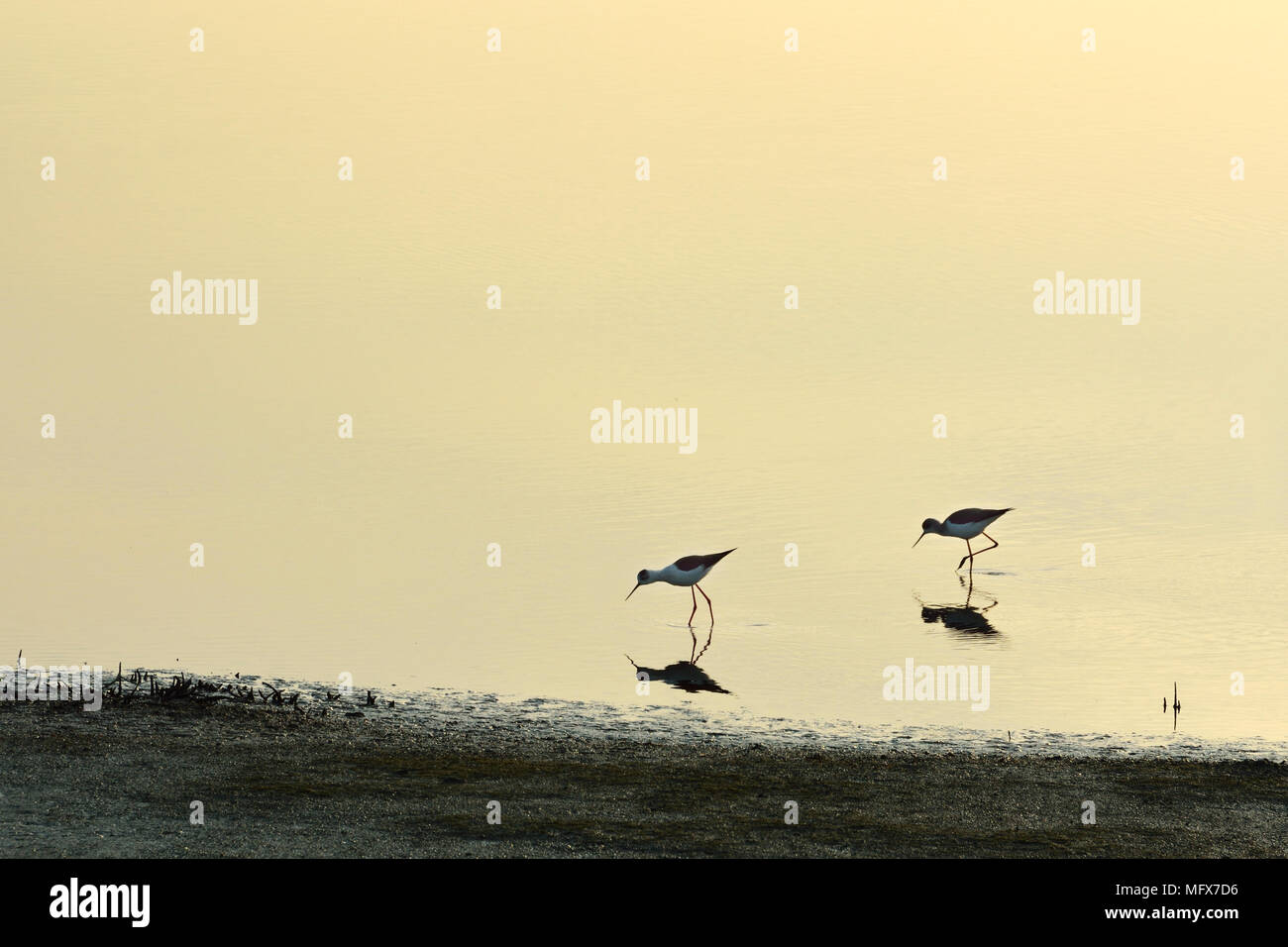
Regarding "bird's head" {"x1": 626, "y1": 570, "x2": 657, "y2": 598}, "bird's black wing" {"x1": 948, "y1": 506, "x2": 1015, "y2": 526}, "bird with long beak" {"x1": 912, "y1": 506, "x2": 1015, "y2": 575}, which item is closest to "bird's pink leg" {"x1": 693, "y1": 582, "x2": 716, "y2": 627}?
"bird's head" {"x1": 626, "y1": 570, "x2": 657, "y2": 598}

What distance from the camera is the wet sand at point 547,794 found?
10.6m

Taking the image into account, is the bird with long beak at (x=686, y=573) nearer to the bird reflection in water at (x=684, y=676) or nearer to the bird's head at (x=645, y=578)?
the bird's head at (x=645, y=578)

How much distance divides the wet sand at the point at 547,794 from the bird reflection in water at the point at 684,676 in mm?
1966

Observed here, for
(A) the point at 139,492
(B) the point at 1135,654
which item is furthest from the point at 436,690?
(A) the point at 139,492

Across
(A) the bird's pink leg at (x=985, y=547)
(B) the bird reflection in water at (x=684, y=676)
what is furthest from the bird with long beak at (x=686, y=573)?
(A) the bird's pink leg at (x=985, y=547)

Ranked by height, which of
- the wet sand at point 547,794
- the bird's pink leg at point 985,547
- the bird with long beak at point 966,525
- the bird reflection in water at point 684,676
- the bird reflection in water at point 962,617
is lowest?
the wet sand at point 547,794

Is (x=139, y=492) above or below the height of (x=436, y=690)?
above

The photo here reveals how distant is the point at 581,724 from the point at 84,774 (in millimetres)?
4312

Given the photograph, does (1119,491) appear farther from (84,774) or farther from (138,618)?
(84,774)

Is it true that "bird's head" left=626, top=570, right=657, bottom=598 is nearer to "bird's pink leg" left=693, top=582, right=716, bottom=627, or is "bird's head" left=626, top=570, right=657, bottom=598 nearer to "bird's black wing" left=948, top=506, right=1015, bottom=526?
"bird's pink leg" left=693, top=582, right=716, bottom=627

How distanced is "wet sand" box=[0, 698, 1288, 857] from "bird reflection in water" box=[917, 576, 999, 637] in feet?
15.3

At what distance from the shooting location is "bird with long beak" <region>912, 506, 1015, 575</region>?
21.8m

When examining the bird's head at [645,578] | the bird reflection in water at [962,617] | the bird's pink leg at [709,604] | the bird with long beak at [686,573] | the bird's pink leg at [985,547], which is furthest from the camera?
the bird's pink leg at [985,547]

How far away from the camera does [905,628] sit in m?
18.2
